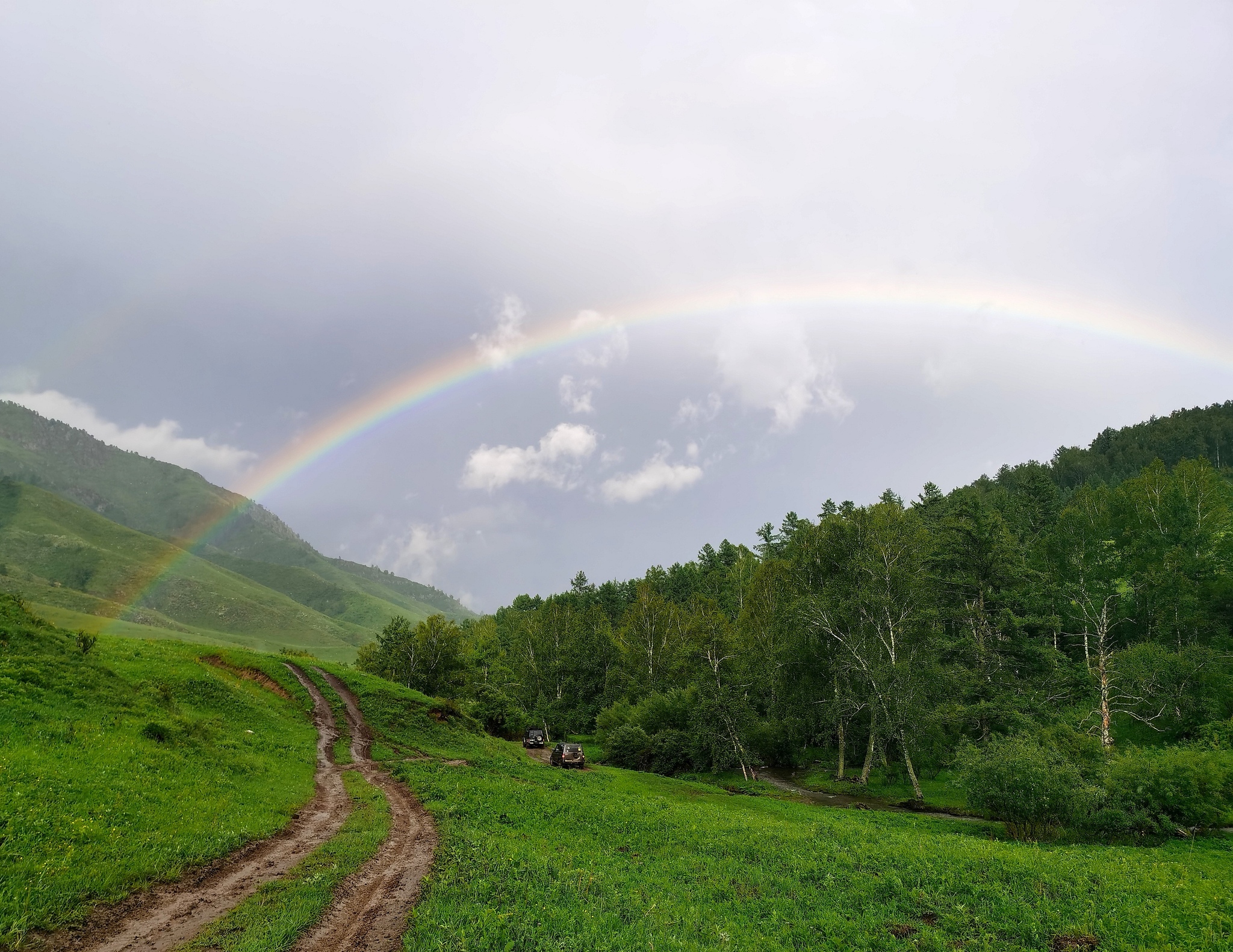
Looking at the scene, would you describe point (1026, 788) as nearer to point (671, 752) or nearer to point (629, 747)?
point (671, 752)

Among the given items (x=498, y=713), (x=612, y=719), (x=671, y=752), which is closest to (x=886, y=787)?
(x=671, y=752)

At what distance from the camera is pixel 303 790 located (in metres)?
27.6

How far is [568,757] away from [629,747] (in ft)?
44.7

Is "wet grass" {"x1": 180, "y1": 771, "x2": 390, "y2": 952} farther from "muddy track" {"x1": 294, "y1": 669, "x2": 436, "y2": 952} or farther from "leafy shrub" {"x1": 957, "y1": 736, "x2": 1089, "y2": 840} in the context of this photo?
"leafy shrub" {"x1": 957, "y1": 736, "x2": 1089, "y2": 840}

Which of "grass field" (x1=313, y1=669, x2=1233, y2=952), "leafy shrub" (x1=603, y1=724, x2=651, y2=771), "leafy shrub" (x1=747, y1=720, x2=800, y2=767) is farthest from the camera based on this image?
"leafy shrub" (x1=603, y1=724, x2=651, y2=771)

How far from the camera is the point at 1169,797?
28953 mm

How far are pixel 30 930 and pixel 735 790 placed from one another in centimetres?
4857

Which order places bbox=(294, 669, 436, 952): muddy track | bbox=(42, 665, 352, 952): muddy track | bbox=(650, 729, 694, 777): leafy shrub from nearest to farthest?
bbox=(42, 665, 352, 952): muddy track
bbox=(294, 669, 436, 952): muddy track
bbox=(650, 729, 694, 777): leafy shrub

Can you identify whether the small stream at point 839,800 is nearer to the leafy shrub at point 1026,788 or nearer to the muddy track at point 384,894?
the leafy shrub at point 1026,788

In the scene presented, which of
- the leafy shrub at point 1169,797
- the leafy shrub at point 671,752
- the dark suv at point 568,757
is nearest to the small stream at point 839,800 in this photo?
the leafy shrub at point 671,752

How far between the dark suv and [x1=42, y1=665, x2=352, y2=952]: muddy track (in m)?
30.1

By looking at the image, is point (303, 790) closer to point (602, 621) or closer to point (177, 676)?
point (177, 676)

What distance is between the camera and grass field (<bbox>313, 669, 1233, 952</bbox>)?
13305 millimetres

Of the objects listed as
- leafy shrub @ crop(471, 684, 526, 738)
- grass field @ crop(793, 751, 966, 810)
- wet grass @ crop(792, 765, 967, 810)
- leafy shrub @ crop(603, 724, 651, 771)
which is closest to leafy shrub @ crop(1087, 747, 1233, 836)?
wet grass @ crop(792, 765, 967, 810)
